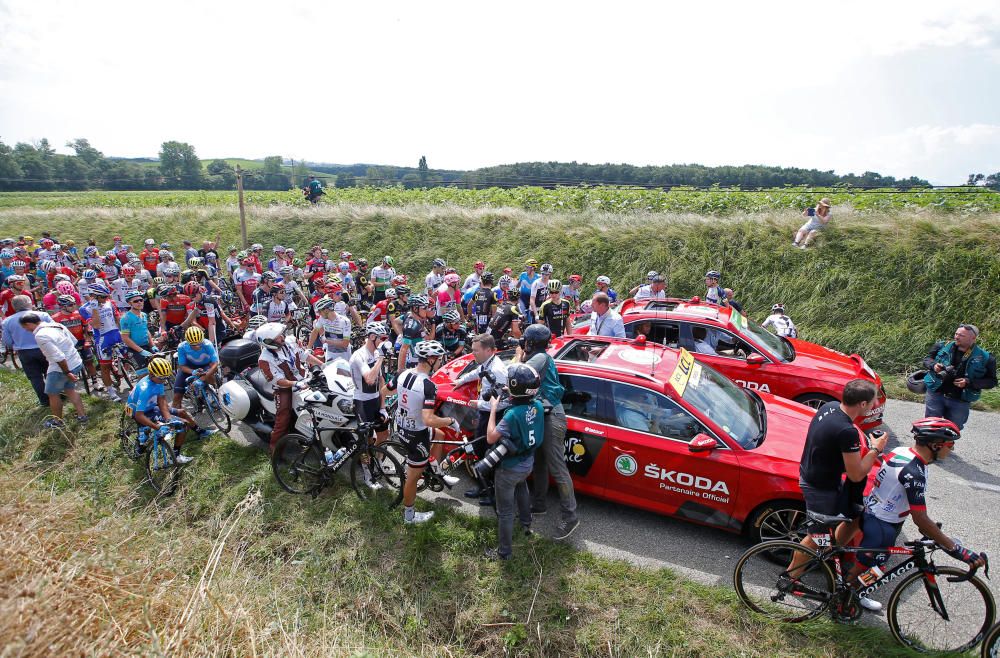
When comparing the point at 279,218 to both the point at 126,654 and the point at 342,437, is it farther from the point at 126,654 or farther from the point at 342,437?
the point at 126,654

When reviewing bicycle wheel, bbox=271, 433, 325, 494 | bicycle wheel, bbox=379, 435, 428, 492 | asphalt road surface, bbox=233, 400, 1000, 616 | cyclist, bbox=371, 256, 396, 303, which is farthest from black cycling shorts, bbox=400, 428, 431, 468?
cyclist, bbox=371, 256, 396, 303

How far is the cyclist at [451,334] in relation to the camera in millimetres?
8570

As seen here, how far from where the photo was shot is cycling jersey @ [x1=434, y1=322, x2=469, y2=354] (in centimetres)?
881

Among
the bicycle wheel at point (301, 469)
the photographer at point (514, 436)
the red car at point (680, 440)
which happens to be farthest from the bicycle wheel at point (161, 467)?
the photographer at point (514, 436)

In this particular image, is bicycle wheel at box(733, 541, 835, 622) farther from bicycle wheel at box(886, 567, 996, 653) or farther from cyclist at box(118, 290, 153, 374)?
cyclist at box(118, 290, 153, 374)

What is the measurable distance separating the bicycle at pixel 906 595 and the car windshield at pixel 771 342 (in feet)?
12.5

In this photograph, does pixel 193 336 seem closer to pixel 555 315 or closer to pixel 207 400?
pixel 207 400

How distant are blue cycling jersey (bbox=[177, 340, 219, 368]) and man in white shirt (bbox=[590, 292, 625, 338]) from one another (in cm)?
549

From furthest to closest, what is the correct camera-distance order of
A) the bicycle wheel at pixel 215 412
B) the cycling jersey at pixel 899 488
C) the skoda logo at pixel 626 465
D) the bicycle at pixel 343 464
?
the bicycle wheel at pixel 215 412, the bicycle at pixel 343 464, the skoda logo at pixel 626 465, the cycling jersey at pixel 899 488

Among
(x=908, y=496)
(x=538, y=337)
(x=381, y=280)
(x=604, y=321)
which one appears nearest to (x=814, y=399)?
(x=604, y=321)

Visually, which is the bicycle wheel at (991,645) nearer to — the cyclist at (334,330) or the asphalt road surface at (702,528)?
the asphalt road surface at (702,528)

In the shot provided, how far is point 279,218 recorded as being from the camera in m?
23.9

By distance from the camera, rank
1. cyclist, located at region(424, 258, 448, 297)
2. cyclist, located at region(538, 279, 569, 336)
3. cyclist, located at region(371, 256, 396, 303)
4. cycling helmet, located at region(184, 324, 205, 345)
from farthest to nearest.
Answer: cyclist, located at region(371, 256, 396, 303) < cyclist, located at region(424, 258, 448, 297) < cyclist, located at region(538, 279, 569, 336) < cycling helmet, located at region(184, 324, 205, 345)

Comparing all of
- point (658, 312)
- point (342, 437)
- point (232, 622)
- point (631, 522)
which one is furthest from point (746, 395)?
point (232, 622)
